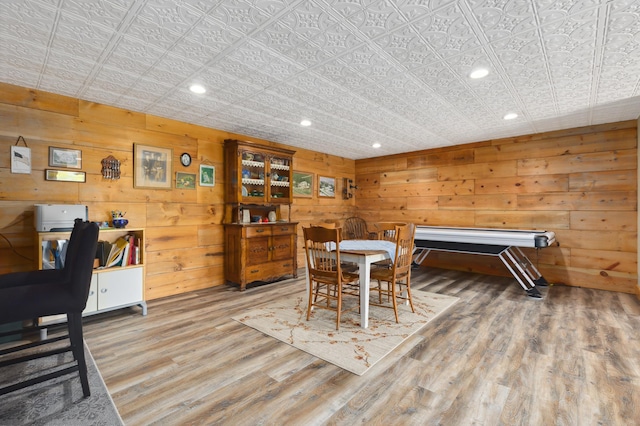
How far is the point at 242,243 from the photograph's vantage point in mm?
4273

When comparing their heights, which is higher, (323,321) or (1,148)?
(1,148)

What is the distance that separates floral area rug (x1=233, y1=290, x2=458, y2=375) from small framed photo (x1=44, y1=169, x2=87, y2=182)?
2297 mm

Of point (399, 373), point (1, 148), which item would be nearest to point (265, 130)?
point (1, 148)

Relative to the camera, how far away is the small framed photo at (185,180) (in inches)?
162

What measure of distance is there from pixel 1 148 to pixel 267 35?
2830 millimetres

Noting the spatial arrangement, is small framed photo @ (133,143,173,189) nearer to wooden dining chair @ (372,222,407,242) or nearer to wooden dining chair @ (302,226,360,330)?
wooden dining chair @ (302,226,360,330)

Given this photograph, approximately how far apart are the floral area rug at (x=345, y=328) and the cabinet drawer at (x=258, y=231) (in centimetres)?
115

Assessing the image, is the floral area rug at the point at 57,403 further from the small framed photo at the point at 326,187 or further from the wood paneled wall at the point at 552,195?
the wood paneled wall at the point at 552,195

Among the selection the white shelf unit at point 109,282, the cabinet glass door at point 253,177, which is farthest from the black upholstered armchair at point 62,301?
the cabinet glass door at point 253,177

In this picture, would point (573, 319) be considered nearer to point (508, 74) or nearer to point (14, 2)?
point (508, 74)

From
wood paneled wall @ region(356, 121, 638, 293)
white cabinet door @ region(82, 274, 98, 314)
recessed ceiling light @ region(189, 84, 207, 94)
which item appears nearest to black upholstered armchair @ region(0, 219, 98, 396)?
white cabinet door @ region(82, 274, 98, 314)

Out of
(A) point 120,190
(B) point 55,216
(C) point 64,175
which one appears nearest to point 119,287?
(B) point 55,216

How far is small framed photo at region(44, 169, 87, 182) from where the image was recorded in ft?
10.1

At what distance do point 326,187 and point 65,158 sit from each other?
4257 millimetres
